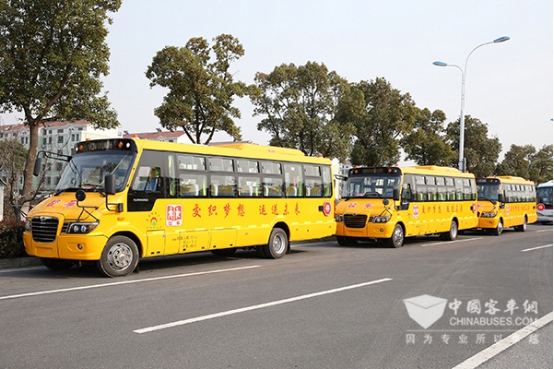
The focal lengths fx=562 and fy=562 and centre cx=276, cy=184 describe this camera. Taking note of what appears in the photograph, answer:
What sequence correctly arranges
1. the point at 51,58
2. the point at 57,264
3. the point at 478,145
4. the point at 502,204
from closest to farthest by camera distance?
the point at 57,264 < the point at 51,58 < the point at 502,204 < the point at 478,145

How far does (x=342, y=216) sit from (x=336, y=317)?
10694 mm

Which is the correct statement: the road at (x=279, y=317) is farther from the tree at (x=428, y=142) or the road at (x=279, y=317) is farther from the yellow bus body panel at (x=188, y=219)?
the tree at (x=428, y=142)

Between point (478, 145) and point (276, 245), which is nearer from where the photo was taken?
point (276, 245)

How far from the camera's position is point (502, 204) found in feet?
82.6

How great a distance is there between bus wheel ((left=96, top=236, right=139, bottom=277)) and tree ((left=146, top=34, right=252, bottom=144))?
13.6 metres

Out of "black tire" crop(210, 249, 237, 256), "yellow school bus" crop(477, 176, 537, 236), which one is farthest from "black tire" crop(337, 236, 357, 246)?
"yellow school bus" crop(477, 176, 537, 236)

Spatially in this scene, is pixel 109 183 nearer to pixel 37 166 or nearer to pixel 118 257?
pixel 118 257

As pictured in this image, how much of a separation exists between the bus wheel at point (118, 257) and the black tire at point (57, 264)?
1058 mm

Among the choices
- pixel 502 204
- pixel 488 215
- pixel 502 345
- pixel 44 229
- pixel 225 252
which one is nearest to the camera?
pixel 502 345

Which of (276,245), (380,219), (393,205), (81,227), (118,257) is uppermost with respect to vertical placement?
Result: (393,205)

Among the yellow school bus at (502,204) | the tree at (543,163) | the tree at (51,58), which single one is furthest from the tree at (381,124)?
the tree at (543,163)

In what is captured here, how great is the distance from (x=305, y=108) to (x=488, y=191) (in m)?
10.1

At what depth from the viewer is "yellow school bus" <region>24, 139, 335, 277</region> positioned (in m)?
10.1

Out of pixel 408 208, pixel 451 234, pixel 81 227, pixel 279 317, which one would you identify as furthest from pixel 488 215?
pixel 279 317
